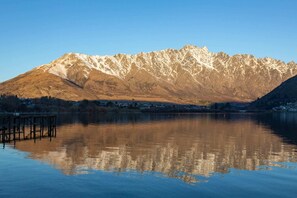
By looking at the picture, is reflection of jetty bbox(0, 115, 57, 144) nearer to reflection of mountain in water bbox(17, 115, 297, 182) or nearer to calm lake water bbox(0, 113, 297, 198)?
reflection of mountain in water bbox(17, 115, 297, 182)

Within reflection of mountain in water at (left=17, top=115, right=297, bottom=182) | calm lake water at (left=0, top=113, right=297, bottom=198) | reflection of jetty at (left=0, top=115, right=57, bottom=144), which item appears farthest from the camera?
reflection of jetty at (left=0, top=115, right=57, bottom=144)

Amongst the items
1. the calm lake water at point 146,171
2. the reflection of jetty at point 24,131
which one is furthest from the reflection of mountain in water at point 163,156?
the reflection of jetty at point 24,131

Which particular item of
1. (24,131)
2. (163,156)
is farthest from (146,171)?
(24,131)

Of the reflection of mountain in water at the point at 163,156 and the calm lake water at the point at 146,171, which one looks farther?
the reflection of mountain in water at the point at 163,156

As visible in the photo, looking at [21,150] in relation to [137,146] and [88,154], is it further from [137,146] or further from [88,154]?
[137,146]

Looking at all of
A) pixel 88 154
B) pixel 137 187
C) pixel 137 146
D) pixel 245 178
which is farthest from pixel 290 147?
pixel 137 187

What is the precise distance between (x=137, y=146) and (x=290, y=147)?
32.2 metres

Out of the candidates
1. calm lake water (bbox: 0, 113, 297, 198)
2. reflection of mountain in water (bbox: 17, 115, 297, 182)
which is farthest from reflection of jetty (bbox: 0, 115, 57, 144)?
calm lake water (bbox: 0, 113, 297, 198)

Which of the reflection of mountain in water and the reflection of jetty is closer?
the reflection of mountain in water

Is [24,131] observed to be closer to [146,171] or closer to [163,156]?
[163,156]

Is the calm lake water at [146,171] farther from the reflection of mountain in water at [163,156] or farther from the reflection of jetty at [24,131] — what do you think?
the reflection of jetty at [24,131]

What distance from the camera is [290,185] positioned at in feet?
145

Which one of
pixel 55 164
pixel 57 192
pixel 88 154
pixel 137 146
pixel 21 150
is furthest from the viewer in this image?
pixel 137 146

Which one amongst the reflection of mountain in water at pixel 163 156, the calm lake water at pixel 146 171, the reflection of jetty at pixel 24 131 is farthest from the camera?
the reflection of jetty at pixel 24 131
